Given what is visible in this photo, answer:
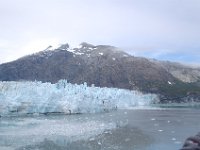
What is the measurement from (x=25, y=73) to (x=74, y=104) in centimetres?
6720

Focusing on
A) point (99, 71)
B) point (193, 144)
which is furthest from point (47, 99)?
point (99, 71)

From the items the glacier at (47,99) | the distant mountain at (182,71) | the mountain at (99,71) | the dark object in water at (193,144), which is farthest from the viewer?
the distant mountain at (182,71)

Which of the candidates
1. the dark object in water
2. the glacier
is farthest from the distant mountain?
the dark object in water

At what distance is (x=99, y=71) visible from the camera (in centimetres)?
9369

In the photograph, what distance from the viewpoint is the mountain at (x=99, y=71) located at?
89312 millimetres

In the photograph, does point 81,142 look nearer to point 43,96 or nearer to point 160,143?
point 160,143

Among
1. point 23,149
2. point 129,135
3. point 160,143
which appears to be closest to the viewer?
point 23,149

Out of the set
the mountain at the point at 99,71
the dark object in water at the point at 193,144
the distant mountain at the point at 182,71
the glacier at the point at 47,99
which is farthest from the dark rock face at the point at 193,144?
the distant mountain at the point at 182,71

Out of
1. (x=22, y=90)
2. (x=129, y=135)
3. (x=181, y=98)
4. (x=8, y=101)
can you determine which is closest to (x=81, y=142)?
(x=129, y=135)

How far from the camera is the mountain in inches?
3516

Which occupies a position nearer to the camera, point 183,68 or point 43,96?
point 43,96

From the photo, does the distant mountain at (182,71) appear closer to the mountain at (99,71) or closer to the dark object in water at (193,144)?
the mountain at (99,71)

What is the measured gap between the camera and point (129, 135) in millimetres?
17062

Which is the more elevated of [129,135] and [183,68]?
[183,68]
